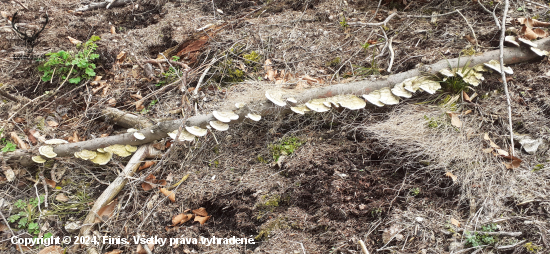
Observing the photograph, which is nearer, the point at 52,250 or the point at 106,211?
the point at 52,250

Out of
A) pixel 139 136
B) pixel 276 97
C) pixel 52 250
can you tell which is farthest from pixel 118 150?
pixel 276 97

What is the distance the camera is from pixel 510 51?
Answer: 2990mm

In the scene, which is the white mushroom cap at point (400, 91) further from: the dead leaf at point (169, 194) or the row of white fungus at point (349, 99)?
the dead leaf at point (169, 194)

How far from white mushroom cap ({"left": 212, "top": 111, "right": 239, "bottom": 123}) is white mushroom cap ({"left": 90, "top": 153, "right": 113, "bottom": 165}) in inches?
43.4

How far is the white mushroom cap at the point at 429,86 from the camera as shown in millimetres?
2814

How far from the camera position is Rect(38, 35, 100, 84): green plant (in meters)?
3.88

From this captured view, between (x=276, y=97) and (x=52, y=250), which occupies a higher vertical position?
(x=276, y=97)

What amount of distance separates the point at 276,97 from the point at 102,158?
5.68 feet

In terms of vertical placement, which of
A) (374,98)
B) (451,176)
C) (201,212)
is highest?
(374,98)

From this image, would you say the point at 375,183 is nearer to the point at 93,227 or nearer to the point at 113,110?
the point at 93,227

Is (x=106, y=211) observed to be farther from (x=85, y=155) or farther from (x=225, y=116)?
(x=225, y=116)

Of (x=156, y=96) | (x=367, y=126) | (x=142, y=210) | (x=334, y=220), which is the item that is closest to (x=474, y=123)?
(x=367, y=126)

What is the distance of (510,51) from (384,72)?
3.67ft

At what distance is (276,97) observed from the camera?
115 inches
